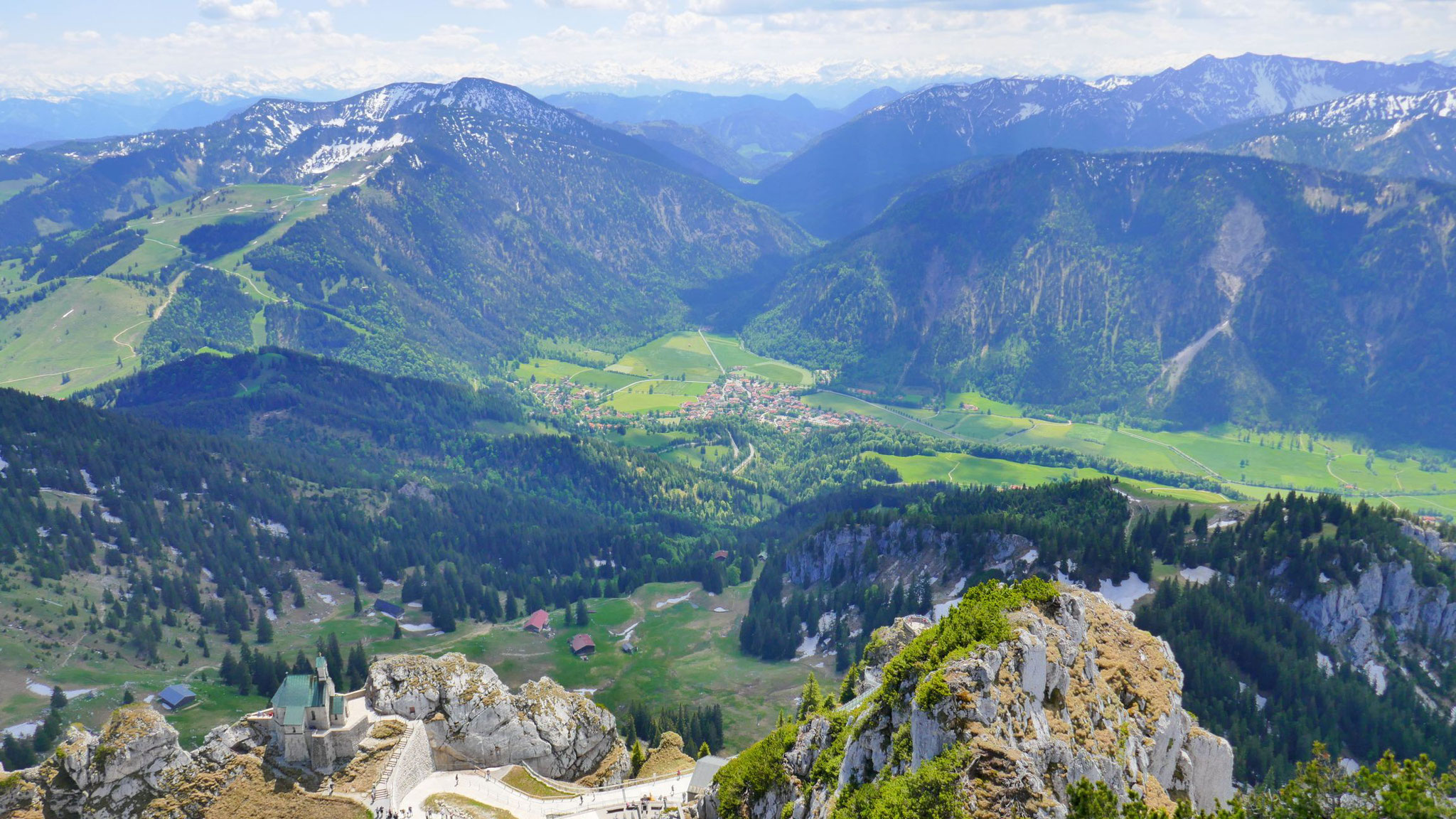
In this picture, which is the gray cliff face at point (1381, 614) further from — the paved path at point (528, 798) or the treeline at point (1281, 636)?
the paved path at point (528, 798)

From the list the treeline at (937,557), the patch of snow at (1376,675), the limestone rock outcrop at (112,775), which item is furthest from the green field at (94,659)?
the patch of snow at (1376,675)

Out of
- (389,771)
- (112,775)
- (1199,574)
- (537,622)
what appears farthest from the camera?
(537,622)

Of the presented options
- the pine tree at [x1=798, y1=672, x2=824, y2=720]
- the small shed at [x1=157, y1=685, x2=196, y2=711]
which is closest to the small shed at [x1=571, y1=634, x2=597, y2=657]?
the small shed at [x1=157, y1=685, x2=196, y2=711]

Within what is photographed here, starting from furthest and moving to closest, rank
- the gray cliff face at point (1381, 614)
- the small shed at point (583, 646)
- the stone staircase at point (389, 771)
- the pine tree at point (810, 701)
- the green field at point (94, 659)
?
1. the small shed at point (583, 646)
2. the gray cliff face at point (1381, 614)
3. the green field at point (94, 659)
4. the pine tree at point (810, 701)
5. the stone staircase at point (389, 771)

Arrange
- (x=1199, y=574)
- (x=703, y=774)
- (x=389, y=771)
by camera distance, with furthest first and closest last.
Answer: (x=1199, y=574) → (x=703, y=774) → (x=389, y=771)

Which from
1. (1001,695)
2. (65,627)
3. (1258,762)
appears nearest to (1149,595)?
(1258,762)

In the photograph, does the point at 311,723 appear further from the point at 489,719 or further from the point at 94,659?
the point at 94,659

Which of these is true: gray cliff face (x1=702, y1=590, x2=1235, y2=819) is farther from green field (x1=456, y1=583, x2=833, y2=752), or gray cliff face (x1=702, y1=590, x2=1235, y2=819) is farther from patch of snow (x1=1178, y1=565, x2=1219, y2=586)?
patch of snow (x1=1178, y1=565, x2=1219, y2=586)

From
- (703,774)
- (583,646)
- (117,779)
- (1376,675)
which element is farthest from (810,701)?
(1376,675)
